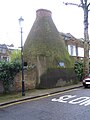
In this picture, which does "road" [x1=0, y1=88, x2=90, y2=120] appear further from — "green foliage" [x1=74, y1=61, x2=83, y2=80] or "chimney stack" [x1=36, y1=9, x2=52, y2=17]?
"green foliage" [x1=74, y1=61, x2=83, y2=80]

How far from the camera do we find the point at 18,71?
59.5 ft

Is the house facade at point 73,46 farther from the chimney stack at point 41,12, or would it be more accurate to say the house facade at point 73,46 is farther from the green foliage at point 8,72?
the green foliage at point 8,72

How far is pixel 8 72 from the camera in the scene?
17.4 metres

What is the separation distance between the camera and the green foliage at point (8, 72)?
1709 centimetres

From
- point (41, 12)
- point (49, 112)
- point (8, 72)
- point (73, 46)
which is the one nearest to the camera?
point (49, 112)

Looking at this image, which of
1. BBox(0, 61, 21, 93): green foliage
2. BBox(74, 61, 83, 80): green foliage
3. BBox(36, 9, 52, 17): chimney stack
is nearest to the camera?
BBox(0, 61, 21, 93): green foliage

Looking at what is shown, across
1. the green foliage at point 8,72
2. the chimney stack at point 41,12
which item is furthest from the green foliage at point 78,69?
the green foliage at point 8,72

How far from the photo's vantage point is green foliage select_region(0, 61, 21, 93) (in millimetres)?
17094

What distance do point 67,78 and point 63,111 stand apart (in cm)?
1251

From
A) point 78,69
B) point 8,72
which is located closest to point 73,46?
point 78,69

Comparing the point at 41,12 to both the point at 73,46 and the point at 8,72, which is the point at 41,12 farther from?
the point at 73,46

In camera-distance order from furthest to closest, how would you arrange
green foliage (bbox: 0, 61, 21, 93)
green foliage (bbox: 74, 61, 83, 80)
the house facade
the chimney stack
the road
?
the house facade, green foliage (bbox: 74, 61, 83, 80), the chimney stack, green foliage (bbox: 0, 61, 21, 93), the road

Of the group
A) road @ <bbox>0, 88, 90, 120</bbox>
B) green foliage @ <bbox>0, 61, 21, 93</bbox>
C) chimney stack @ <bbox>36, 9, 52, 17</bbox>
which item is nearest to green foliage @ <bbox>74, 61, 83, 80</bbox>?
chimney stack @ <bbox>36, 9, 52, 17</bbox>

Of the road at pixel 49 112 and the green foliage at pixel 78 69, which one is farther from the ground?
the green foliage at pixel 78 69
